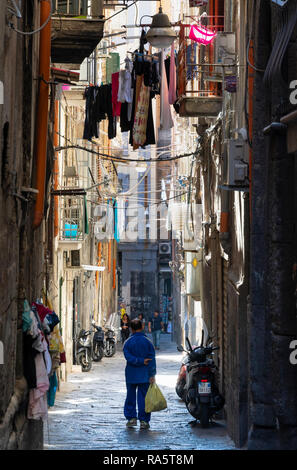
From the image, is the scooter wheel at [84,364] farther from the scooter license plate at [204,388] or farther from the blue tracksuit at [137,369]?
the scooter license plate at [204,388]

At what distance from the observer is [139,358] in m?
13.1

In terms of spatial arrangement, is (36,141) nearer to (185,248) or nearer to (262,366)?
(262,366)

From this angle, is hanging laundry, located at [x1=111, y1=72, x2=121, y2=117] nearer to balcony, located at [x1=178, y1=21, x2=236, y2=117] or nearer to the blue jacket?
balcony, located at [x1=178, y1=21, x2=236, y2=117]

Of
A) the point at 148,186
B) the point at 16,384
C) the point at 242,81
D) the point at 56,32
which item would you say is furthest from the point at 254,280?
the point at 148,186

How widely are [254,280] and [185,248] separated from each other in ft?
43.2

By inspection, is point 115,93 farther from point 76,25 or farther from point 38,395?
point 38,395

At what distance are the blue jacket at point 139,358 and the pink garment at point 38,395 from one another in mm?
3306

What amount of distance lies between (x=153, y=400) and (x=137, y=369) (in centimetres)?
53

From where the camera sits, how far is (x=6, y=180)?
841 cm

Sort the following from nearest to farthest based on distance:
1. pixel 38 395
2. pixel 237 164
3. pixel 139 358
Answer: pixel 38 395, pixel 237 164, pixel 139 358

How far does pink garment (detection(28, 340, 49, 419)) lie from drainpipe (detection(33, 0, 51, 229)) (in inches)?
83.9

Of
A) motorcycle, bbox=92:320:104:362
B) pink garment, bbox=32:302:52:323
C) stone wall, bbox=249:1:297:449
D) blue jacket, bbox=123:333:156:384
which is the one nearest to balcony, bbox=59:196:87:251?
motorcycle, bbox=92:320:104:362

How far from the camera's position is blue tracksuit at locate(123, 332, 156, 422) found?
13.1 metres

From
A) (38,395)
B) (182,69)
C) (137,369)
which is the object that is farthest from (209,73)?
(38,395)
